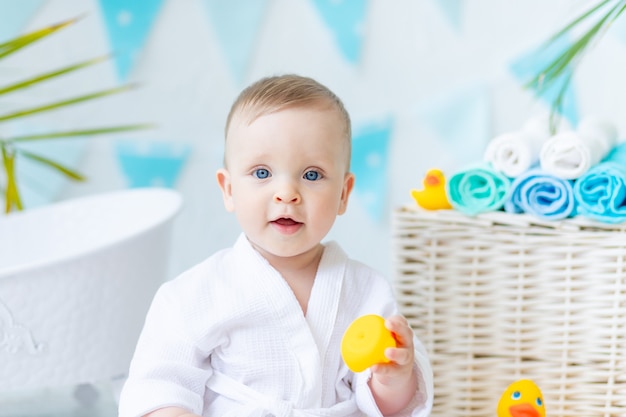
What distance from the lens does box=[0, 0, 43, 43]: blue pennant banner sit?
2.43 metres

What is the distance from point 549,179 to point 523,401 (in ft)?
1.23

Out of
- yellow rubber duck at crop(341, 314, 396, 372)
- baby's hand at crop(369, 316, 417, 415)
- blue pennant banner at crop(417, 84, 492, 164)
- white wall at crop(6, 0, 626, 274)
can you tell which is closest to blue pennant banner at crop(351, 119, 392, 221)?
white wall at crop(6, 0, 626, 274)

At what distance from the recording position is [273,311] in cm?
120

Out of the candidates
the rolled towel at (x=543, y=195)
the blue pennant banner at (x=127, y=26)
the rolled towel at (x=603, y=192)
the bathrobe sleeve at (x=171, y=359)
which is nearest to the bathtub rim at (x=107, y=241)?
the bathrobe sleeve at (x=171, y=359)

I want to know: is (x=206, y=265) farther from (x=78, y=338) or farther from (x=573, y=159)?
(x=573, y=159)

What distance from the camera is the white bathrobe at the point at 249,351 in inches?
45.9

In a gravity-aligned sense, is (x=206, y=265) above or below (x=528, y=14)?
below

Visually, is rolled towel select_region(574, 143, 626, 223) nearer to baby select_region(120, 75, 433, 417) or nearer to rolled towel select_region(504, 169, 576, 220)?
rolled towel select_region(504, 169, 576, 220)

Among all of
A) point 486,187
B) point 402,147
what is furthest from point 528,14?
point 486,187

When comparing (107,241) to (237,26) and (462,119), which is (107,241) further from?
(462,119)

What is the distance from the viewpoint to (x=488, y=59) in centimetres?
239

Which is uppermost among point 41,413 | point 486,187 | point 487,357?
point 486,187

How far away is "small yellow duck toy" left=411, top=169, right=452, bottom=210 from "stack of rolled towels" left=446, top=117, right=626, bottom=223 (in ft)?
0.11

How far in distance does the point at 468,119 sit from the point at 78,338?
1.33m
